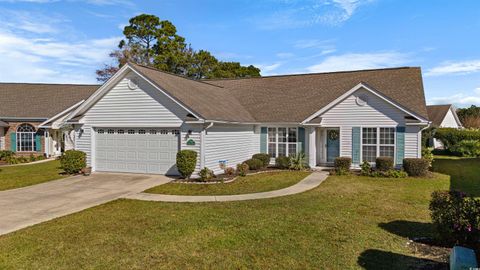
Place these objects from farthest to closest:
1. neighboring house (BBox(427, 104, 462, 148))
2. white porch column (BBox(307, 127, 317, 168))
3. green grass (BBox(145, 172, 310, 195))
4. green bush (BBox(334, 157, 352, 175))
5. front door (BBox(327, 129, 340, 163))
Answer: neighboring house (BBox(427, 104, 462, 148))
front door (BBox(327, 129, 340, 163))
white porch column (BBox(307, 127, 317, 168))
green bush (BBox(334, 157, 352, 175))
green grass (BBox(145, 172, 310, 195))

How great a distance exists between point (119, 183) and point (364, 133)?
517 inches

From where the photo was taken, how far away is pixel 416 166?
668 inches

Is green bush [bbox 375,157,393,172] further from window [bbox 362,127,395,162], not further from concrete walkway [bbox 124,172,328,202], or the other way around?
concrete walkway [bbox 124,172,328,202]

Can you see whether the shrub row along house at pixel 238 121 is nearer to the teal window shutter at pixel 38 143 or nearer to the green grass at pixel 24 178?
the green grass at pixel 24 178

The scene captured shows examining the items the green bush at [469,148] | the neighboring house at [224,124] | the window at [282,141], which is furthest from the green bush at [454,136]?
the window at [282,141]

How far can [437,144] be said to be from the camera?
1503 inches

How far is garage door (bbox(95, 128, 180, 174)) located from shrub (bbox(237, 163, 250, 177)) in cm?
332

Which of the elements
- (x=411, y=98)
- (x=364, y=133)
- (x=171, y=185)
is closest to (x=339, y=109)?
(x=364, y=133)

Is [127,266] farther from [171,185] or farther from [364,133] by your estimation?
[364,133]

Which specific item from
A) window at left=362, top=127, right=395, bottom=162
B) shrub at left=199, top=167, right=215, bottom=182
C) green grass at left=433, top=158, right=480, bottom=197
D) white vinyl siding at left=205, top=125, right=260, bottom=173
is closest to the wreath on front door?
window at left=362, top=127, right=395, bottom=162

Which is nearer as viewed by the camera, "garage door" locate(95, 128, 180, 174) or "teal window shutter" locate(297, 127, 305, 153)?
"garage door" locate(95, 128, 180, 174)

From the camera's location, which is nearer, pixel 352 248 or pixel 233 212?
pixel 352 248

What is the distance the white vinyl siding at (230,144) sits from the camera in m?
16.7

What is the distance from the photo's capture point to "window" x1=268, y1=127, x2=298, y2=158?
20750 millimetres
